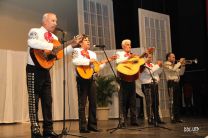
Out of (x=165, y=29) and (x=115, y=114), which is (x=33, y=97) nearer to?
(x=115, y=114)

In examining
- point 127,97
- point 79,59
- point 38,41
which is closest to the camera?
point 38,41

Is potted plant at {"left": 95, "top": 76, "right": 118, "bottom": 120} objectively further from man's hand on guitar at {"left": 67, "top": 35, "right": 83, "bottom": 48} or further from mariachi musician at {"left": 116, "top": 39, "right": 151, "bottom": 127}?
man's hand on guitar at {"left": 67, "top": 35, "right": 83, "bottom": 48}

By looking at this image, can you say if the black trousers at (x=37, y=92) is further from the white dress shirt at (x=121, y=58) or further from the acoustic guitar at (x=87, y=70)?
the white dress shirt at (x=121, y=58)

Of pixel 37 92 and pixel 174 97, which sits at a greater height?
pixel 37 92

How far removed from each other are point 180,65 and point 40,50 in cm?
398

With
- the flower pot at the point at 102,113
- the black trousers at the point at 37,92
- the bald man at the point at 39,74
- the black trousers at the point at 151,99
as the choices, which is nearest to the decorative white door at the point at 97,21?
the flower pot at the point at 102,113

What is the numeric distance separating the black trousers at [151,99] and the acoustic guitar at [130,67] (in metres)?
0.83

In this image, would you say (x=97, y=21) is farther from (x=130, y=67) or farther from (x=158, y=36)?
(x=130, y=67)

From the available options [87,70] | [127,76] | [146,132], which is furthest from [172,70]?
[146,132]

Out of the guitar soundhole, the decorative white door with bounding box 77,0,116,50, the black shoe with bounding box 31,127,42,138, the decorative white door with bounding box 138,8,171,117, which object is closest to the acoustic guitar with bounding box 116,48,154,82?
the guitar soundhole

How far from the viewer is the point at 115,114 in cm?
1067

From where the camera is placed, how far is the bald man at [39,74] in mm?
4770

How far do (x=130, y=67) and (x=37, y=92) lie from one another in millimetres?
2404

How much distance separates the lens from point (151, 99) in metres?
7.81
